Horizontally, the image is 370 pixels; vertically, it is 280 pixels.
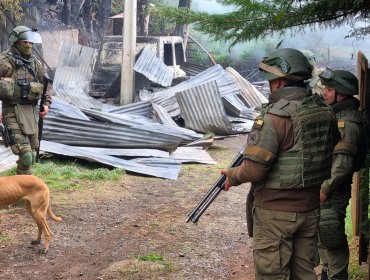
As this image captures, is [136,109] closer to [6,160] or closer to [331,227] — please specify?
[6,160]

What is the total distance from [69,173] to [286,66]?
708cm

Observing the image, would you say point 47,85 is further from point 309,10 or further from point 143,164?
point 309,10

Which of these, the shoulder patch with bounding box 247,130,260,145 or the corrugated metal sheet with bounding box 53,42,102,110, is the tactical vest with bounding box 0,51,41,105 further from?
the corrugated metal sheet with bounding box 53,42,102,110

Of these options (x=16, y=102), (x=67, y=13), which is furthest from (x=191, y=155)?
(x=67, y=13)

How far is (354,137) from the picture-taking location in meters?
4.87

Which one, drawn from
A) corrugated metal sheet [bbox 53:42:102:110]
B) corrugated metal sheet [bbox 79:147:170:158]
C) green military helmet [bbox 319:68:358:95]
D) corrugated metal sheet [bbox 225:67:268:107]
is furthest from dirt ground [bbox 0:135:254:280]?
corrugated metal sheet [bbox 225:67:268:107]

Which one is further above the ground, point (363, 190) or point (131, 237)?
point (363, 190)

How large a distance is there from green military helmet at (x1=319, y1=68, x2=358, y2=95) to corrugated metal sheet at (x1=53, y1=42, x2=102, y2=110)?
38.9 feet

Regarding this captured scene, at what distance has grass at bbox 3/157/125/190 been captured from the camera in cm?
1001

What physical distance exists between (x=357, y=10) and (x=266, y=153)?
1.63 m

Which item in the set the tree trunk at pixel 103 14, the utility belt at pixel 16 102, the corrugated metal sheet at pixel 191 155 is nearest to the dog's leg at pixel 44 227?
the utility belt at pixel 16 102

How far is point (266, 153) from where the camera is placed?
394 centimetres

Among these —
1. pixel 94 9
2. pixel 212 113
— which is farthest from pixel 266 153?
pixel 94 9

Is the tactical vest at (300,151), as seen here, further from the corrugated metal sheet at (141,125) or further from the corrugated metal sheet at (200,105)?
the corrugated metal sheet at (200,105)
